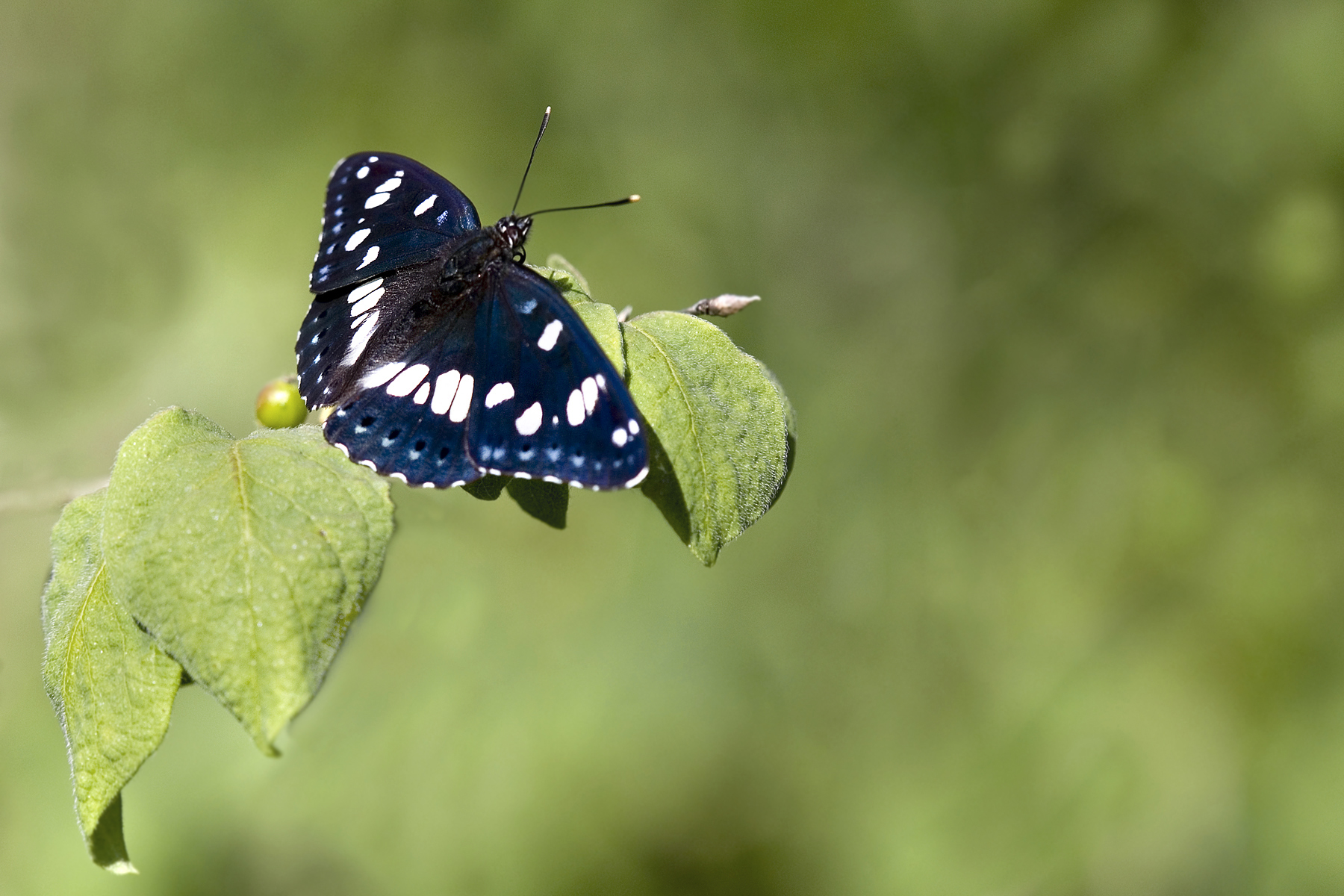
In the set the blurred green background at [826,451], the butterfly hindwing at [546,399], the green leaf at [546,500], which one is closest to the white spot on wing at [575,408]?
the butterfly hindwing at [546,399]

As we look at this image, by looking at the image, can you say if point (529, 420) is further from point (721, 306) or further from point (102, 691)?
point (102, 691)

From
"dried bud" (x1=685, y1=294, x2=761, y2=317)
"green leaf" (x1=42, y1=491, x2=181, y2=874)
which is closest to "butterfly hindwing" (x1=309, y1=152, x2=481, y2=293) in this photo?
"dried bud" (x1=685, y1=294, x2=761, y2=317)

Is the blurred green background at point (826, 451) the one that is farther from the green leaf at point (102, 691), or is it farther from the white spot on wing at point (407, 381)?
the green leaf at point (102, 691)

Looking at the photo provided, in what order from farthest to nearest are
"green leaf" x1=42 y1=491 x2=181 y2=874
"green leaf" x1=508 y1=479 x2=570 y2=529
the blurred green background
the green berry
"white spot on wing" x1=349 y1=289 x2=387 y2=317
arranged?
the blurred green background < the green berry < "white spot on wing" x1=349 y1=289 x2=387 y2=317 < "green leaf" x1=508 y1=479 x2=570 y2=529 < "green leaf" x1=42 y1=491 x2=181 y2=874

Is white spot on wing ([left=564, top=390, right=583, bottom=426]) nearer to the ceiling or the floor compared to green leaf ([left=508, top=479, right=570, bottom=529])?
nearer to the ceiling

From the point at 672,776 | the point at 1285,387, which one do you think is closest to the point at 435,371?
the point at 672,776

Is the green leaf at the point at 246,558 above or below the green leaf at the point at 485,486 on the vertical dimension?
below

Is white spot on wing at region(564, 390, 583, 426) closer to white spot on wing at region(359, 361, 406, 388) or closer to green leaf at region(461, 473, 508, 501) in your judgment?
green leaf at region(461, 473, 508, 501)

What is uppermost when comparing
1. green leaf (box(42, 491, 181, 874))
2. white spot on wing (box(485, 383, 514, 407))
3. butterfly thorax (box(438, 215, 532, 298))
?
butterfly thorax (box(438, 215, 532, 298))
